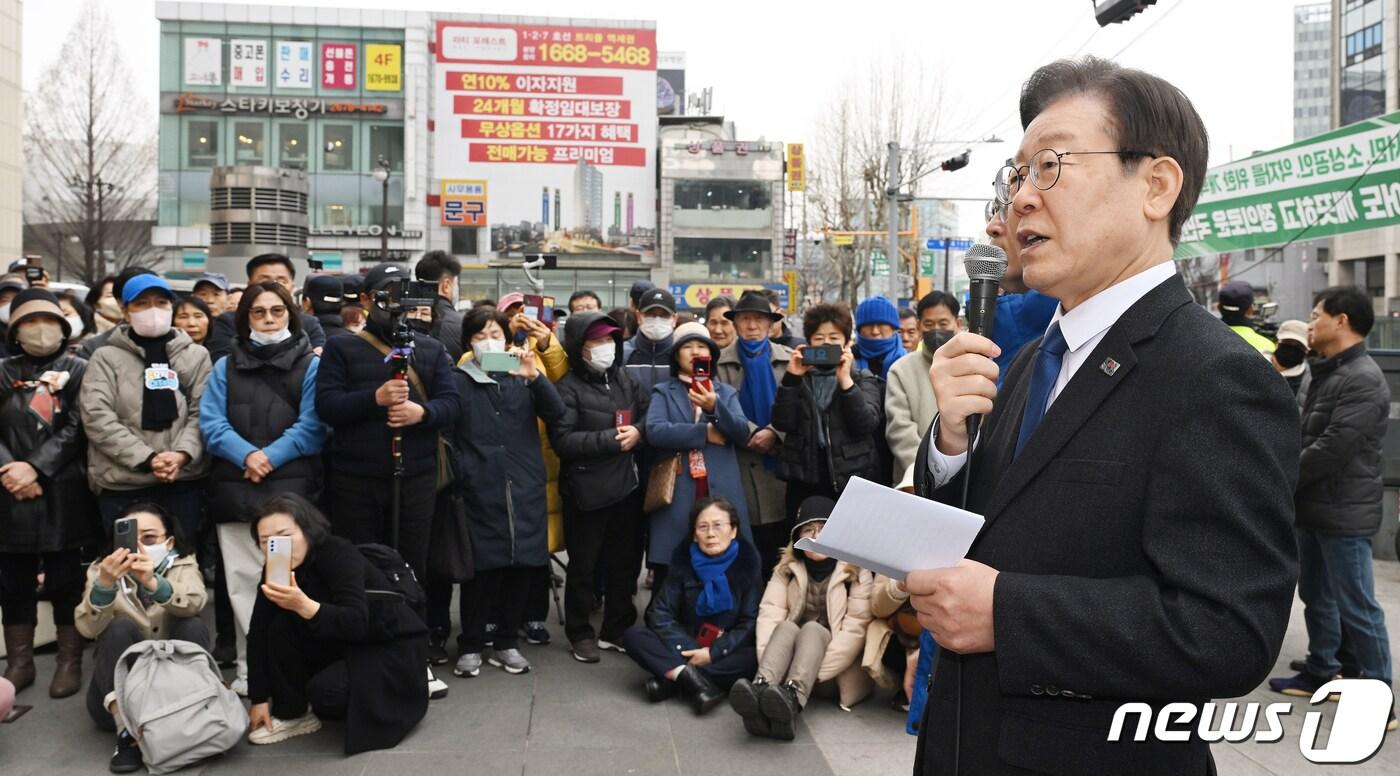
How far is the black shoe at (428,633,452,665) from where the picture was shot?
5871 mm

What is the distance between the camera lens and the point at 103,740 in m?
4.68

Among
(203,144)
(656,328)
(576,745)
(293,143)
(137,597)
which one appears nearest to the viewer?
(576,745)

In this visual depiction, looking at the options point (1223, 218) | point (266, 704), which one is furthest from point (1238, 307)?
point (266, 704)

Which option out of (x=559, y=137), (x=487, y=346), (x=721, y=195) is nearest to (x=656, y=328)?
(x=487, y=346)

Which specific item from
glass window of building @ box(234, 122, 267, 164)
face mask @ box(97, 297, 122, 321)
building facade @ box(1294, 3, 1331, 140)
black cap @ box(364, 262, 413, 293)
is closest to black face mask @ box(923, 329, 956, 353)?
black cap @ box(364, 262, 413, 293)

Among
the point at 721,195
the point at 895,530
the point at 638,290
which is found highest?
the point at 721,195

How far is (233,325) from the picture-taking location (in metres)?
6.75

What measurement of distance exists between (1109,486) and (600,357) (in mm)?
4923

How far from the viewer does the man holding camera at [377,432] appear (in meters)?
5.30

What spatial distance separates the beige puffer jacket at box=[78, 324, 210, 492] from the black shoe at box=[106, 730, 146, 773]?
1441 mm

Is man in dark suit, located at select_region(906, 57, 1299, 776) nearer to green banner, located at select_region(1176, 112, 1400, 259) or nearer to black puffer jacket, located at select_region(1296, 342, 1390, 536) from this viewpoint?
black puffer jacket, located at select_region(1296, 342, 1390, 536)

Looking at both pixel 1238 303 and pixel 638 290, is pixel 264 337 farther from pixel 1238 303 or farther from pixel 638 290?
pixel 1238 303

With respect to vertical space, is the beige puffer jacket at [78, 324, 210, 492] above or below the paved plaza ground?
above

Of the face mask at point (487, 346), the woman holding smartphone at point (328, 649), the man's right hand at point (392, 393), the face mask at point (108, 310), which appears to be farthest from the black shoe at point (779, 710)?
the face mask at point (108, 310)
